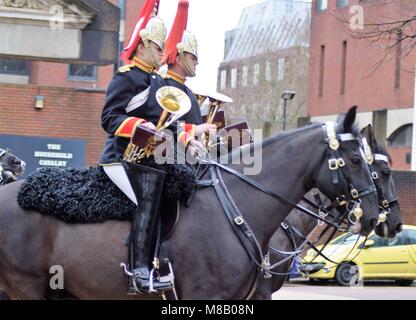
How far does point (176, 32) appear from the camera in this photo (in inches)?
321

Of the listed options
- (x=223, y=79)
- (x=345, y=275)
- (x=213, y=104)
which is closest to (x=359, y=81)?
(x=345, y=275)

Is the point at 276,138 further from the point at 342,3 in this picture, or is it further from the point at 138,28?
the point at 342,3

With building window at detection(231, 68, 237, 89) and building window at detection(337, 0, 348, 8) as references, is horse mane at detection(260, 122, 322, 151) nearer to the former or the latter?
building window at detection(337, 0, 348, 8)

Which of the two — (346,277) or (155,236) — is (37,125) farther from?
(155,236)

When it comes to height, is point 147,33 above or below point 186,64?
above

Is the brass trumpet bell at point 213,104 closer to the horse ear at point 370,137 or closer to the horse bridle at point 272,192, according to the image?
the horse bridle at point 272,192

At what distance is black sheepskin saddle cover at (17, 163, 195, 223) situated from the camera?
288 inches

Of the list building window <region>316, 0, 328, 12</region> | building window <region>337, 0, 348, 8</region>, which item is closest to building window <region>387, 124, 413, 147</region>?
building window <region>337, 0, 348, 8</region>

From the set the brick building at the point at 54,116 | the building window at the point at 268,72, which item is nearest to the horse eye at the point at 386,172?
the brick building at the point at 54,116

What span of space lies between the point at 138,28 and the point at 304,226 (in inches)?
148

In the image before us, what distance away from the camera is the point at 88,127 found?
2053cm

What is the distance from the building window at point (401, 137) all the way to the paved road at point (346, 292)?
1947 centimetres

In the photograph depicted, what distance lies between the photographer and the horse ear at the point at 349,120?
7543mm

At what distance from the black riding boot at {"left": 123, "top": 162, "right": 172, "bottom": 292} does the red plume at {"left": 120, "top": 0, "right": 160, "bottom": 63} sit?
1056mm
